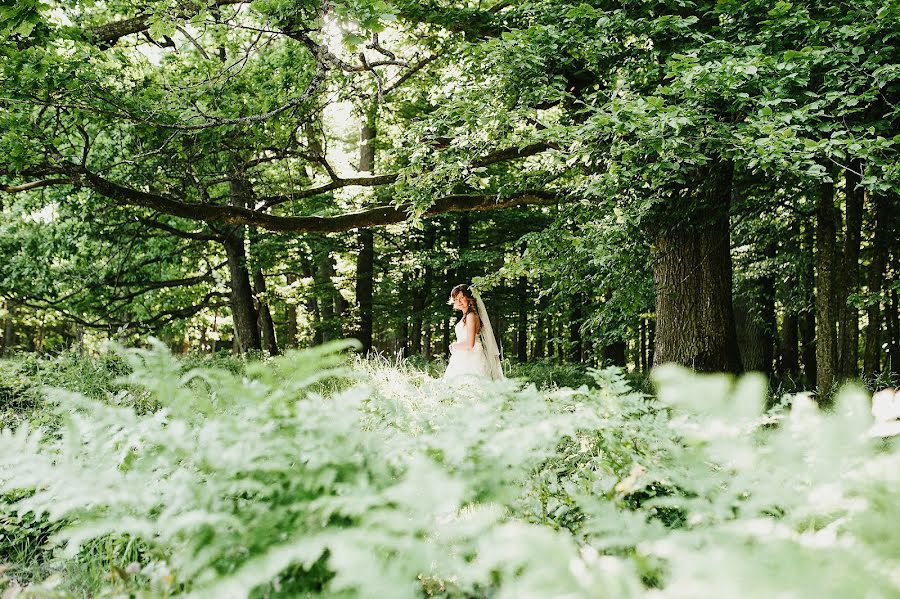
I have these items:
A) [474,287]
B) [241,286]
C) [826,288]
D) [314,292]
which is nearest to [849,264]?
[826,288]

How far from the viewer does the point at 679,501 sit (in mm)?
1617

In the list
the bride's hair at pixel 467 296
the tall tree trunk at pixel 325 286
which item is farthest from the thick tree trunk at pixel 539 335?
the bride's hair at pixel 467 296

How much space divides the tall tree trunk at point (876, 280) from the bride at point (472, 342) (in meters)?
5.25

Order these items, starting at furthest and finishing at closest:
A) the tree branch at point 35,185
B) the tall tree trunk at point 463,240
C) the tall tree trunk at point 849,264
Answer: the tall tree trunk at point 463,240
the tree branch at point 35,185
the tall tree trunk at point 849,264

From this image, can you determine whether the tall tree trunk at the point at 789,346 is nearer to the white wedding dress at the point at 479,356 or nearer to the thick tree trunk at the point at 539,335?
the thick tree trunk at the point at 539,335

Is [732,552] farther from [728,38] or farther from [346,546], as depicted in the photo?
[728,38]

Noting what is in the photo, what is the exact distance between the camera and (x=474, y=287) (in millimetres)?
8570

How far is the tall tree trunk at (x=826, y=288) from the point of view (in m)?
6.55

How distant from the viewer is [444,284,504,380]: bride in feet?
27.9

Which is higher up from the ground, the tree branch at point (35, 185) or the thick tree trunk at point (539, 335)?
the tree branch at point (35, 185)

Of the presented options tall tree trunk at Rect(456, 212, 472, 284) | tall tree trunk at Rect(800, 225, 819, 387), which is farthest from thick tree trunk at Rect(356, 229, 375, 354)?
tall tree trunk at Rect(800, 225, 819, 387)

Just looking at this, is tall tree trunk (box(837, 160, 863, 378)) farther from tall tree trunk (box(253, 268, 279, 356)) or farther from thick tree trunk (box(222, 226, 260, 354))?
tall tree trunk (box(253, 268, 279, 356))

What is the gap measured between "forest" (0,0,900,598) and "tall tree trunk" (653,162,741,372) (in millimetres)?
43

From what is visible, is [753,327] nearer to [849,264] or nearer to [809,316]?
[809,316]
